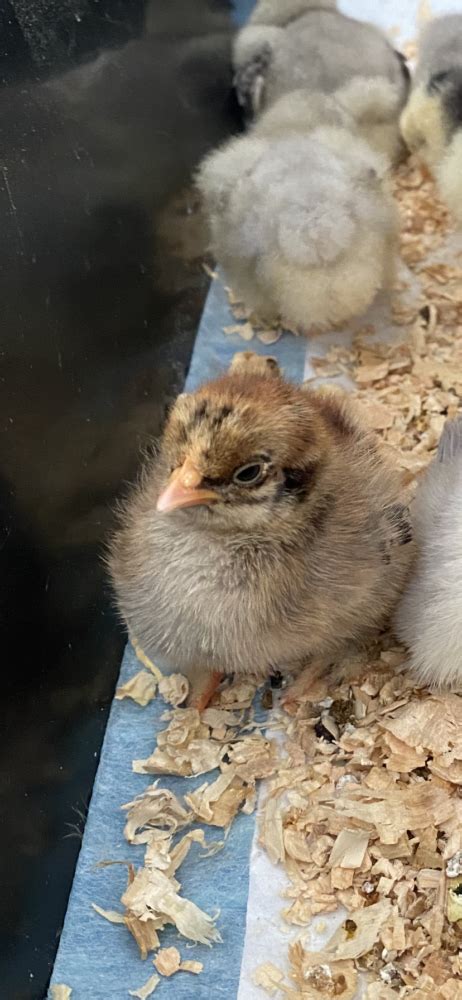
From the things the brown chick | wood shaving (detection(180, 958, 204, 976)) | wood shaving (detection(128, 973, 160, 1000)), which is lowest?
wood shaving (detection(128, 973, 160, 1000))

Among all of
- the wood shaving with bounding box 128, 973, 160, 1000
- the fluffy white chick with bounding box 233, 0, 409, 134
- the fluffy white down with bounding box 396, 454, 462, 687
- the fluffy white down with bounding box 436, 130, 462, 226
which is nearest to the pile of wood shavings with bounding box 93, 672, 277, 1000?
the wood shaving with bounding box 128, 973, 160, 1000

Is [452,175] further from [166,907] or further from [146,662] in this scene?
[166,907]

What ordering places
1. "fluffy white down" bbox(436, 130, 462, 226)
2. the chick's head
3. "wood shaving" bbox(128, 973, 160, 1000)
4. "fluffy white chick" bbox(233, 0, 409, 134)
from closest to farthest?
the chick's head < "wood shaving" bbox(128, 973, 160, 1000) < "fluffy white down" bbox(436, 130, 462, 226) < "fluffy white chick" bbox(233, 0, 409, 134)

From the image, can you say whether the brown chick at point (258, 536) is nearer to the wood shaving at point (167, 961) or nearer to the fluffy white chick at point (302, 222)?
the wood shaving at point (167, 961)

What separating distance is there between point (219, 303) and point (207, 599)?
4.43 ft

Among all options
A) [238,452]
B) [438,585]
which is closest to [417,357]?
[438,585]

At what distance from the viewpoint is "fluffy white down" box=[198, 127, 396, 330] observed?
2.09 metres

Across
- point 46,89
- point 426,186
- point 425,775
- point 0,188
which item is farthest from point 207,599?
point 426,186

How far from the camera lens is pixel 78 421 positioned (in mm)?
1734

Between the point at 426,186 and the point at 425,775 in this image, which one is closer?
the point at 425,775

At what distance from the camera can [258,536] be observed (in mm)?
1401

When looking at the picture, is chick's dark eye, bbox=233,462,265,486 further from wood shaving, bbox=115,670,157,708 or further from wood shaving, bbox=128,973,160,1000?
wood shaving, bbox=128,973,160,1000

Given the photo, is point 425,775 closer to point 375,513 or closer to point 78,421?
point 375,513

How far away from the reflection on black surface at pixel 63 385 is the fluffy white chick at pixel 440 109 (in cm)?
72
